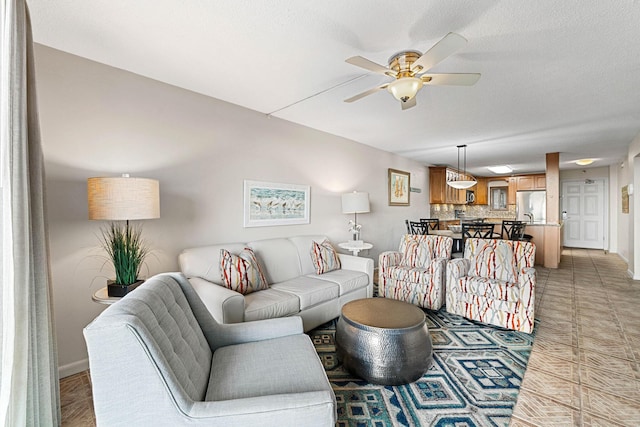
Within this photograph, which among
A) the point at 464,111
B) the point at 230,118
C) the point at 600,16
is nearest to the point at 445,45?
the point at 600,16

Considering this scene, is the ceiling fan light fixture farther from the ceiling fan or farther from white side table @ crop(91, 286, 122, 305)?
white side table @ crop(91, 286, 122, 305)

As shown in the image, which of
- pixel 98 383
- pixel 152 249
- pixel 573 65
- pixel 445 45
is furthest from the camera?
pixel 152 249

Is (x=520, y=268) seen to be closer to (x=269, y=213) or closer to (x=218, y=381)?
(x=269, y=213)

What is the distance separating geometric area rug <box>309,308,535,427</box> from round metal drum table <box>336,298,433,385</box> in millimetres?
104

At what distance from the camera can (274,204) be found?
146 inches

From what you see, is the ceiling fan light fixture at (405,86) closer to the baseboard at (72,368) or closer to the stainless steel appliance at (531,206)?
the baseboard at (72,368)

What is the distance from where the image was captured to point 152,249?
8.68 feet

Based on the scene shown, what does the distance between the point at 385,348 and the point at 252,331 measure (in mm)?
899

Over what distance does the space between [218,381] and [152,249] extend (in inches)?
69.5

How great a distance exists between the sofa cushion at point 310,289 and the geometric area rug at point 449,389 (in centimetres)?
37

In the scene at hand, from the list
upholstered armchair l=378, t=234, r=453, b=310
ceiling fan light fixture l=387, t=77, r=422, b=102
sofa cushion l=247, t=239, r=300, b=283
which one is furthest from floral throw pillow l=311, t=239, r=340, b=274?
ceiling fan light fixture l=387, t=77, r=422, b=102

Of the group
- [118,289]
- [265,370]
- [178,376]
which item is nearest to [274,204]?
[118,289]

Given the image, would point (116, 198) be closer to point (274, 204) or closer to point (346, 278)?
point (274, 204)

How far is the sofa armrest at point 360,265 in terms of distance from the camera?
11.7 ft
